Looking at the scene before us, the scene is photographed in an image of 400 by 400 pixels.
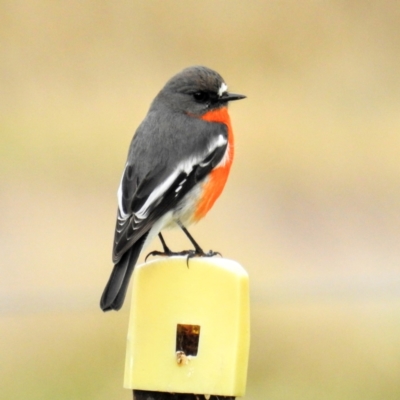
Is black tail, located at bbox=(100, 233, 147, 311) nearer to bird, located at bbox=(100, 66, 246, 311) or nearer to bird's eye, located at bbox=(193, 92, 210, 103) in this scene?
bird, located at bbox=(100, 66, 246, 311)

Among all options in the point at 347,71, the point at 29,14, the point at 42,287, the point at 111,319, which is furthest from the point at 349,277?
the point at 29,14

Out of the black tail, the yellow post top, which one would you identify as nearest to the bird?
the black tail

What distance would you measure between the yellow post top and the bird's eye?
2.45 m

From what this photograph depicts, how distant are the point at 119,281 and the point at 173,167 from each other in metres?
0.92

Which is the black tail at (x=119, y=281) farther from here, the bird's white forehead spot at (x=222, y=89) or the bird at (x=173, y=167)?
the bird's white forehead spot at (x=222, y=89)

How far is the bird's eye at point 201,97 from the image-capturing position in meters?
Answer: 5.43

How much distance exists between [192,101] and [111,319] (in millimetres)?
3408

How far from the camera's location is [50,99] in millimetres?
12250

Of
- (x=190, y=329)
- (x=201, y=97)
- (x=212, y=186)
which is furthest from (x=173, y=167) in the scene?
(x=190, y=329)

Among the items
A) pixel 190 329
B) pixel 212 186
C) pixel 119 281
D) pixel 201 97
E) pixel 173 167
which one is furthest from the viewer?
pixel 201 97

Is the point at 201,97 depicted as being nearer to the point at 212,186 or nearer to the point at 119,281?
the point at 212,186

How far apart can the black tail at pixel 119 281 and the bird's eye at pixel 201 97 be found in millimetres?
1316

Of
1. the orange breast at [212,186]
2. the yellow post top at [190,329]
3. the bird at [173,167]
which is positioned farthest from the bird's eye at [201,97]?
the yellow post top at [190,329]

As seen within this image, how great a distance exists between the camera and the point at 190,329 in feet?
9.96
